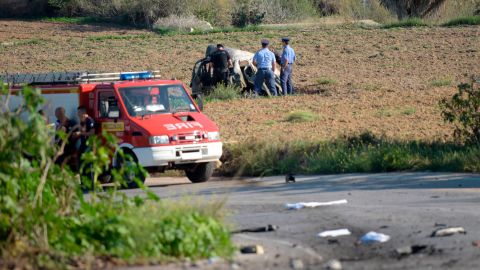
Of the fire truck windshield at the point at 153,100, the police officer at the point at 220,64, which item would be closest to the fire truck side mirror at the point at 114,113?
the fire truck windshield at the point at 153,100

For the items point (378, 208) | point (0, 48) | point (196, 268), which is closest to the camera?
point (196, 268)

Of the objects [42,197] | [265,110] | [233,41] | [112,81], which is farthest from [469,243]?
[233,41]

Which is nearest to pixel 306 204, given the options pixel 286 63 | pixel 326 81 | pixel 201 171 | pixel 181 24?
pixel 201 171

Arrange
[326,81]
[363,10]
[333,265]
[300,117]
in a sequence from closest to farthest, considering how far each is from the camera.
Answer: [333,265], [300,117], [326,81], [363,10]

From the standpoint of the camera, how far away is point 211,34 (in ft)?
147

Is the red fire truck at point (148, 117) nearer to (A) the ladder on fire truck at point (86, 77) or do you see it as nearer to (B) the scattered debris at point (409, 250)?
(A) the ladder on fire truck at point (86, 77)

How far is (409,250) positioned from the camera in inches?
404

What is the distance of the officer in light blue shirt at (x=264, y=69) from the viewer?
27.2 metres

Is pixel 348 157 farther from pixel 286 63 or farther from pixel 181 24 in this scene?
pixel 181 24

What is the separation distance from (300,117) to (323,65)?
12099 mm

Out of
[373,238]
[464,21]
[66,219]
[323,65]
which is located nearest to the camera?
[66,219]

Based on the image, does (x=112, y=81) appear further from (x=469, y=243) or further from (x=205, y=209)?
(x=469, y=243)

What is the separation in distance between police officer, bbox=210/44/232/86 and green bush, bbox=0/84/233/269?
17913 mm

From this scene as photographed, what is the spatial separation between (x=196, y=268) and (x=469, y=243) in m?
3.21
